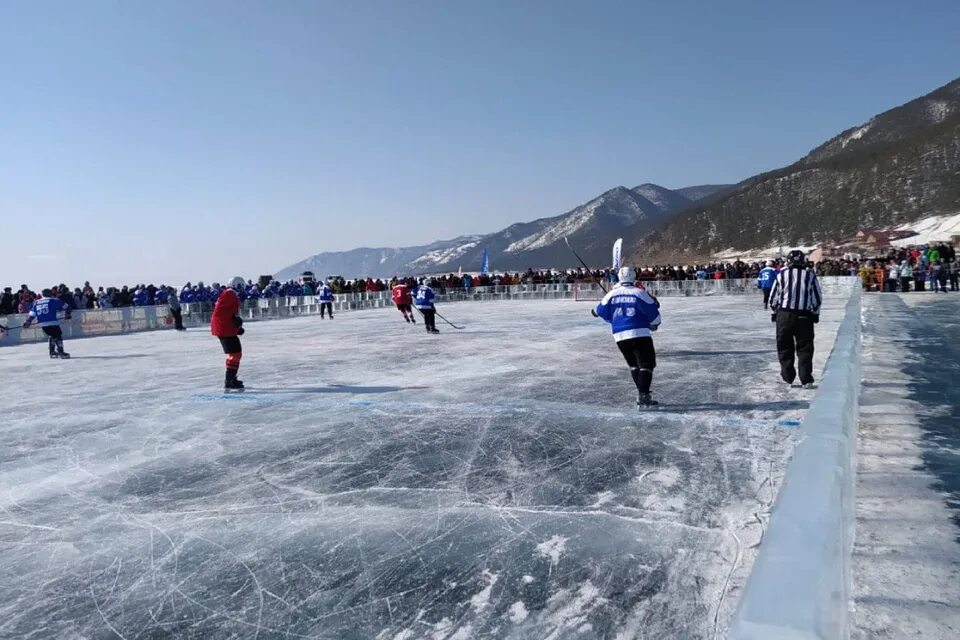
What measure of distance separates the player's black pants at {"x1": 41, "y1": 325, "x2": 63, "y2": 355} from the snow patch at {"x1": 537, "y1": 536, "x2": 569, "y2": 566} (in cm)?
1595

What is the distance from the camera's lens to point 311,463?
5.79 metres

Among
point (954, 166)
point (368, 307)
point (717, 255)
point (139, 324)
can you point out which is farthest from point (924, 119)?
point (139, 324)

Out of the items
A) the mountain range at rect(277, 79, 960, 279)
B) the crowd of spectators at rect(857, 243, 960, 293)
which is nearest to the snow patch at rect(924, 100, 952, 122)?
the mountain range at rect(277, 79, 960, 279)

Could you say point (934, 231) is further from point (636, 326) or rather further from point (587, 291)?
point (636, 326)

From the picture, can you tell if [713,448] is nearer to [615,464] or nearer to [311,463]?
[615,464]

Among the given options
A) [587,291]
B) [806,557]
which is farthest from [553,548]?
[587,291]

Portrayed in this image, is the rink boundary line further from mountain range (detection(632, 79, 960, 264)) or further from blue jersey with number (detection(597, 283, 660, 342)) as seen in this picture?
mountain range (detection(632, 79, 960, 264))

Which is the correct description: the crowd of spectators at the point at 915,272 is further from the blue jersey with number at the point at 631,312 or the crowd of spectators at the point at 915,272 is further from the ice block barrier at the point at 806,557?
the ice block barrier at the point at 806,557

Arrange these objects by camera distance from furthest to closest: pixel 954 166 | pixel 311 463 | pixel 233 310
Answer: pixel 954 166, pixel 233 310, pixel 311 463

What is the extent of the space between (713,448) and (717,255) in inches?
5340

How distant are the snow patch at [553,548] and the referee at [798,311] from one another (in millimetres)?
5464

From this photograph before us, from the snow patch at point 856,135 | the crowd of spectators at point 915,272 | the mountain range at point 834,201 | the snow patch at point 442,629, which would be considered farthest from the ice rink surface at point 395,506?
the snow patch at point 856,135

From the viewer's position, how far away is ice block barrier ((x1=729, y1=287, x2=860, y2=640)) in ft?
4.73

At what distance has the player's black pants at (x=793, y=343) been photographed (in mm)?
8117
